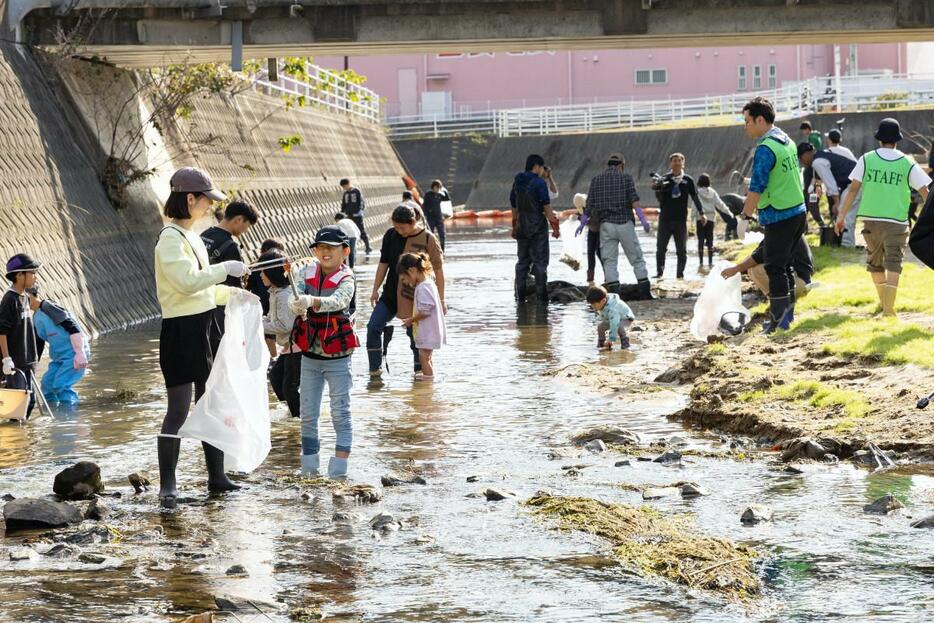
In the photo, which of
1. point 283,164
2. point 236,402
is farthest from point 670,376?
point 283,164

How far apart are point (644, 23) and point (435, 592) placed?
18.3 meters

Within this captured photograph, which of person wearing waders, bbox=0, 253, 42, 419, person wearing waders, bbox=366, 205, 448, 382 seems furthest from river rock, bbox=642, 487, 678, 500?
person wearing waders, bbox=0, 253, 42, 419

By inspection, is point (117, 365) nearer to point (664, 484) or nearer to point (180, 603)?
point (664, 484)

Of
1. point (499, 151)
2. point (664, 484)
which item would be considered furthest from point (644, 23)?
point (499, 151)

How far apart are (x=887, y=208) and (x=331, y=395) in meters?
6.72

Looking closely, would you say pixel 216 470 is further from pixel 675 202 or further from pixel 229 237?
pixel 675 202

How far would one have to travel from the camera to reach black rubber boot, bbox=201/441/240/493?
834 cm

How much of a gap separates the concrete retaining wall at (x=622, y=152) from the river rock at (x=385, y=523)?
141 feet

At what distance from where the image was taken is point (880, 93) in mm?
52500

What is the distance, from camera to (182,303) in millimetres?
8109

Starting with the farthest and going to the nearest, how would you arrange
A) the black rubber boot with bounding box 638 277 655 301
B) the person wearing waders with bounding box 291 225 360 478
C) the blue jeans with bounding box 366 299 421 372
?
the black rubber boot with bounding box 638 277 655 301 < the blue jeans with bounding box 366 299 421 372 < the person wearing waders with bounding box 291 225 360 478

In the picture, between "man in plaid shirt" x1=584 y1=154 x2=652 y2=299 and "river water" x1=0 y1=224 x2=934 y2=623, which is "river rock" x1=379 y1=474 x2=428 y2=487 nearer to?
"river water" x1=0 y1=224 x2=934 y2=623

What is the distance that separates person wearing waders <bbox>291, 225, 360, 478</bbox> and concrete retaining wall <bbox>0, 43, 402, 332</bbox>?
8.22 m

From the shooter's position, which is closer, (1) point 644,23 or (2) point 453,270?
(1) point 644,23
